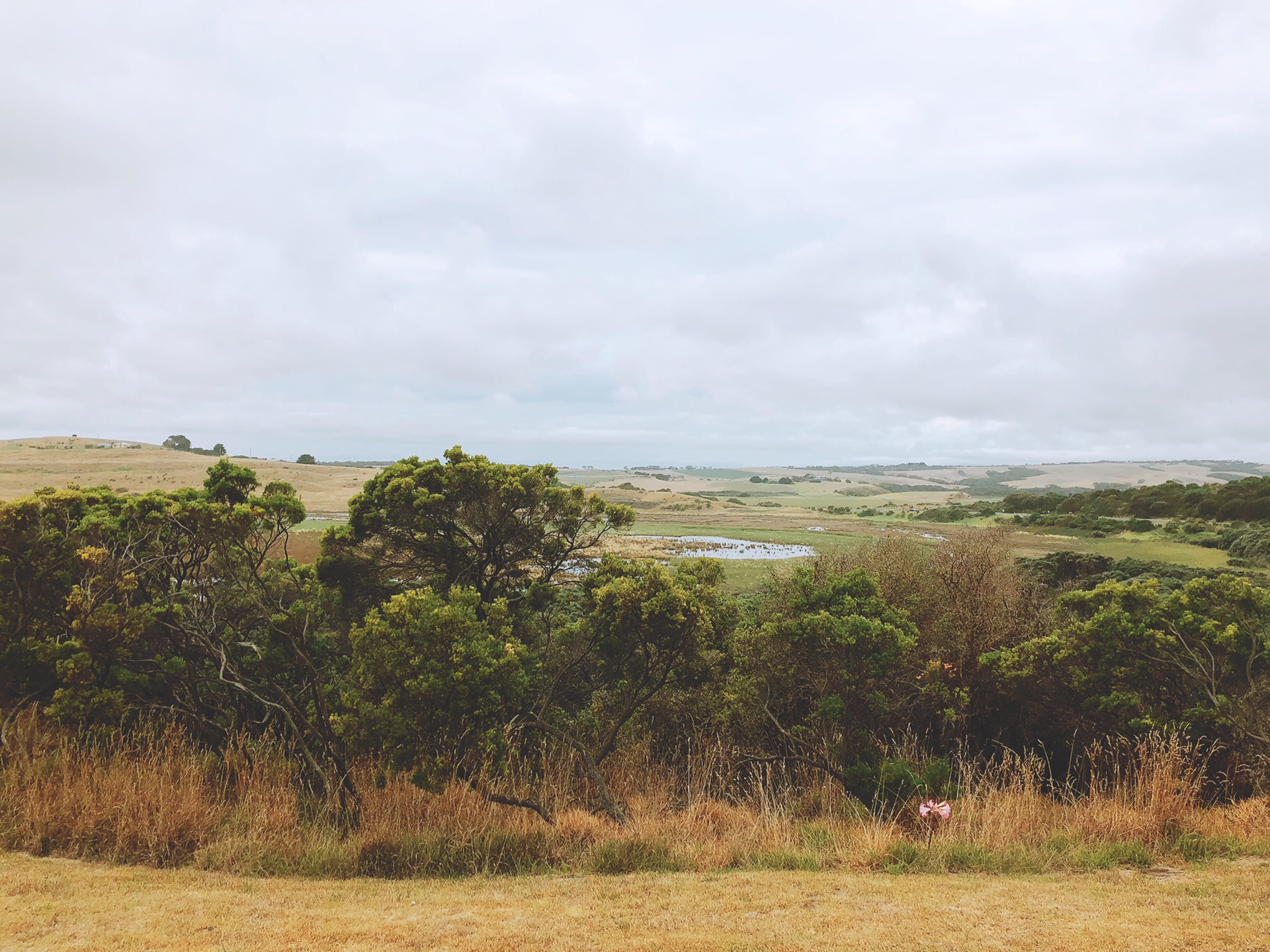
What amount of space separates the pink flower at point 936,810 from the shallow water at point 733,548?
98.5ft

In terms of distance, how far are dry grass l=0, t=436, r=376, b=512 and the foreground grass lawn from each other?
100 feet

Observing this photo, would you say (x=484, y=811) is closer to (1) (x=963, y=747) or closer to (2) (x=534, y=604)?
(2) (x=534, y=604)

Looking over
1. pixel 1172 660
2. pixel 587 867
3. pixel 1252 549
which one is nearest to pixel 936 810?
pixel 587 867

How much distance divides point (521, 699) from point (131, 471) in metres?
50.9

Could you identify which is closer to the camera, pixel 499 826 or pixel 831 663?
pixel 499 826

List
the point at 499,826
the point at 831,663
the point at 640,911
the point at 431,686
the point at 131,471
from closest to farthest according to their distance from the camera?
the point at 640,911 < the point at 499,826 < the point at 431,686 < the point at 831,663 < the point at 131,471

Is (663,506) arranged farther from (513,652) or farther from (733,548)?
(513,652)

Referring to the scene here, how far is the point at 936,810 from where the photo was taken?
5.98 meters

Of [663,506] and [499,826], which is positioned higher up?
[499,826]

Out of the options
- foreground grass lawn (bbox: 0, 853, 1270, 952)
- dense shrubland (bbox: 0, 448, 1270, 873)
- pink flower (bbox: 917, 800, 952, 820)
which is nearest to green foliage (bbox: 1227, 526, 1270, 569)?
dense shrubland (bbox: 0, 448, 1270, 873)

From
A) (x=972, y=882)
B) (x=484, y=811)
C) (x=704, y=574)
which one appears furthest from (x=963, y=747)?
(x=484, y=811)

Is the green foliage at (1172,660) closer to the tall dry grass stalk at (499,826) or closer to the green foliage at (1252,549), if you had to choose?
the tall dry grass stalk at (499,826)

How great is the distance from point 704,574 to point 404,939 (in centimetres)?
533

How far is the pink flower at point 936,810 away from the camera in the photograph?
5.86 m
